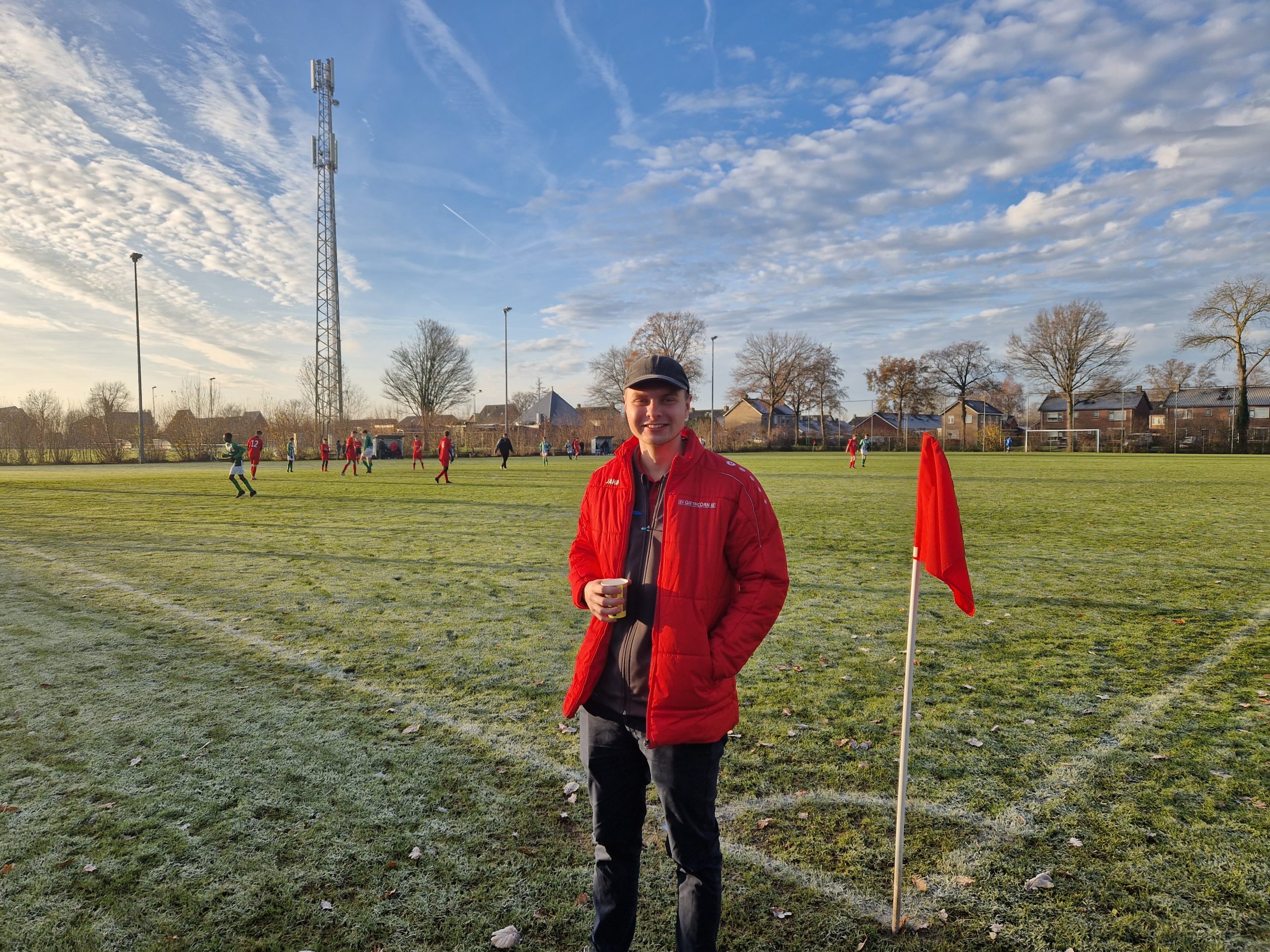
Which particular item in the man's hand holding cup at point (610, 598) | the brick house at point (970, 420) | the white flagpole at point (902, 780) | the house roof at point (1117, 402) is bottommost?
the white flagpole at point (902, 780)

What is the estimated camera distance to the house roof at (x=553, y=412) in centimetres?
8875

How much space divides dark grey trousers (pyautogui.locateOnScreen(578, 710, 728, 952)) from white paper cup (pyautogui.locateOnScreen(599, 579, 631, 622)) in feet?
1.35

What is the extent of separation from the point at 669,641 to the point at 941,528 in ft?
4.20

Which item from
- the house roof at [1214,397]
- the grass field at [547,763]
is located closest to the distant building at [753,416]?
the house roof at [1214,397]

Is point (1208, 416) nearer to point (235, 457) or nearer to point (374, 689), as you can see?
point (235, 457)

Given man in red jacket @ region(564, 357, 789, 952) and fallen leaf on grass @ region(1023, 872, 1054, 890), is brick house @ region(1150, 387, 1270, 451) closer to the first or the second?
fallen leaf on grass @ region(1023, 872, 1054, 890)

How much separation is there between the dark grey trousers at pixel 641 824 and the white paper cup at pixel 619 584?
41cm

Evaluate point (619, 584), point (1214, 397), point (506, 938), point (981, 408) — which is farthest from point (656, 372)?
point (1214, 397)

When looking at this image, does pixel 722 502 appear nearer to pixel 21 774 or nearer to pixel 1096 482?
pixel 21 774

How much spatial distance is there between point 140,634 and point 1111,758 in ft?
26.2

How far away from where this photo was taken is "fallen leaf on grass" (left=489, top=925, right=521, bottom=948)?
2648 millimetres

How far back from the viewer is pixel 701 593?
238 centimetres

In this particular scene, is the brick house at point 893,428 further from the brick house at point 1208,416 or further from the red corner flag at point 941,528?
the red corner flag at point 941,528

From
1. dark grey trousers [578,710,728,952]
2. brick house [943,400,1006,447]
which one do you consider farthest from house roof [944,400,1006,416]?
dark grey trousers [578,710,728,952]
